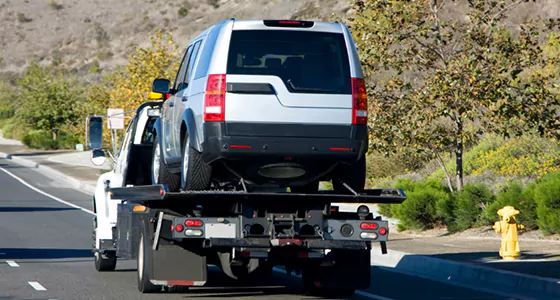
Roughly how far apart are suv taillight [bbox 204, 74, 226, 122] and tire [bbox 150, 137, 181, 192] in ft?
5.52

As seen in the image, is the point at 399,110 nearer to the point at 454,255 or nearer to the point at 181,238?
the point at 454,255

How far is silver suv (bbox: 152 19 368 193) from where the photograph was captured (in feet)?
33.1

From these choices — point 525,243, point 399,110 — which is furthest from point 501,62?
point 525,243

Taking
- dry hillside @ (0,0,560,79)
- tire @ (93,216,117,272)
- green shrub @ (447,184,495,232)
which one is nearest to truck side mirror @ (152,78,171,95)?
tire @ (93,216,117,272)

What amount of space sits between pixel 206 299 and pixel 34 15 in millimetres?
115983

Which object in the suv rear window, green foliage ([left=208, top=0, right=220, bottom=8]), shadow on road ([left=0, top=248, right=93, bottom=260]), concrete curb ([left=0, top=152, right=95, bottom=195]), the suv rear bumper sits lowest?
concrete curb ([left=0, top=152, right=95, bottom=195])

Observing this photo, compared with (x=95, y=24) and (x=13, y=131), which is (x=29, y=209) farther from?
(x=95, y=24)

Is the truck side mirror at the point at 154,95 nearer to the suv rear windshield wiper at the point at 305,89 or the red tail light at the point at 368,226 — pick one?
the suv rear windshield wiper at the point at 305,89

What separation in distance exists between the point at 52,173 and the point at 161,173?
3381 cm

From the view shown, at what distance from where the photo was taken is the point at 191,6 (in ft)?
377

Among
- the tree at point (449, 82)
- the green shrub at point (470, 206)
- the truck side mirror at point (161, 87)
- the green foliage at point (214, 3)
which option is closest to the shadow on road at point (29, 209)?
the tree at point (449, 82)

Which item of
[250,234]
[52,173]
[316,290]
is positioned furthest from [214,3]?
[250,234]

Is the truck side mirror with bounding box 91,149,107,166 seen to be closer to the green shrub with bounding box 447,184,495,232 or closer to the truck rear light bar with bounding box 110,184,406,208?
the truck rear light bar with bounding box 110,184,406,208

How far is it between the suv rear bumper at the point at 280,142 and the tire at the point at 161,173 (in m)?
1.44
